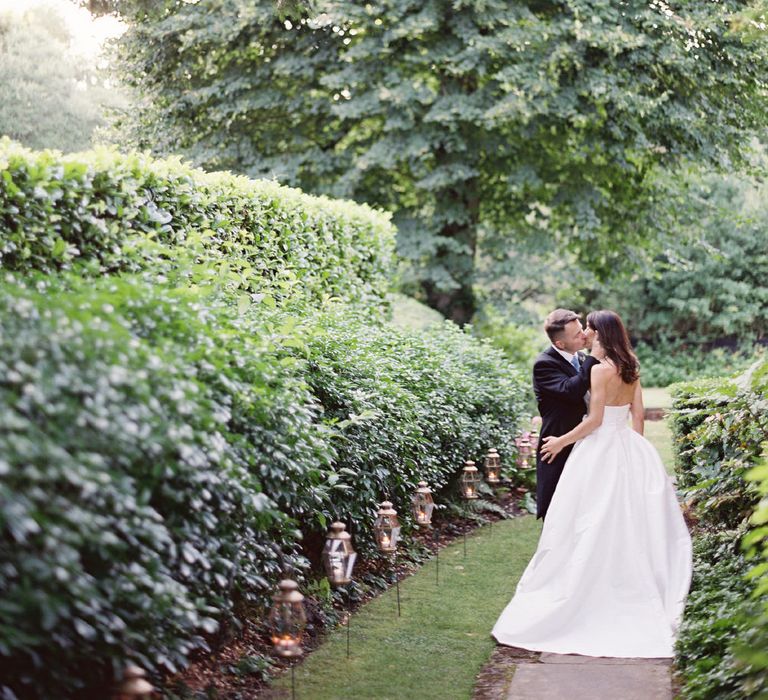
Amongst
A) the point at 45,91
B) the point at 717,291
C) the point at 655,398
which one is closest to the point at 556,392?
the point at 655,398

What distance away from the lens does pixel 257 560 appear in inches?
195

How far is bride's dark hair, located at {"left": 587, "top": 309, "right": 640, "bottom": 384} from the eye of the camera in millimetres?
6527

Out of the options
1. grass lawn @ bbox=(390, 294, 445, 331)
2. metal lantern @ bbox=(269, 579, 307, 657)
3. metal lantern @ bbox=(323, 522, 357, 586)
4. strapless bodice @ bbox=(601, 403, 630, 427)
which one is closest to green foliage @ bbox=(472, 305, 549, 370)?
grass lawn @ bbox=(390, 294, 445, 331)

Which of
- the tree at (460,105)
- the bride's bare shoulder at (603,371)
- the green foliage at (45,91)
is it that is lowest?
the bride's bare shoulder at (603,371)

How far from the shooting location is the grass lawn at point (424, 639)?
525cm

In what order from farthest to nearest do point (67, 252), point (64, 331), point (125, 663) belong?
point (67, 252)
point (125, 663)
point (64, 331)

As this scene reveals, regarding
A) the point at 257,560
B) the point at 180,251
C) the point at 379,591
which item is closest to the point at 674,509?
the point at 379,591

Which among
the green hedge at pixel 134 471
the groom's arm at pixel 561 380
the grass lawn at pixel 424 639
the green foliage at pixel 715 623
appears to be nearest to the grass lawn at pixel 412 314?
the grass lawn at pixel 424 639

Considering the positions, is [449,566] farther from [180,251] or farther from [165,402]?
[165,402]

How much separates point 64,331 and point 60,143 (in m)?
23.2

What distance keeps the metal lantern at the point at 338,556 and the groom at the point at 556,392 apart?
2.19 meters

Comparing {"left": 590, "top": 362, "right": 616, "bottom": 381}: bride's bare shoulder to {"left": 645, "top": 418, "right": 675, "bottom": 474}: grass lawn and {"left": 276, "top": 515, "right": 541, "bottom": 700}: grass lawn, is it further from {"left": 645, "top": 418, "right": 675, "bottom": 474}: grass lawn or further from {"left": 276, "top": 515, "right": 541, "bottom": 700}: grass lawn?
{"left": 645, "top": 418, "right": 675, "bottom": 474}: grass lawn

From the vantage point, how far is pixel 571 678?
535 cm

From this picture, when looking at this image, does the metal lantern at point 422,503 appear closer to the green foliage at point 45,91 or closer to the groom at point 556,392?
the groom at point 556,392
